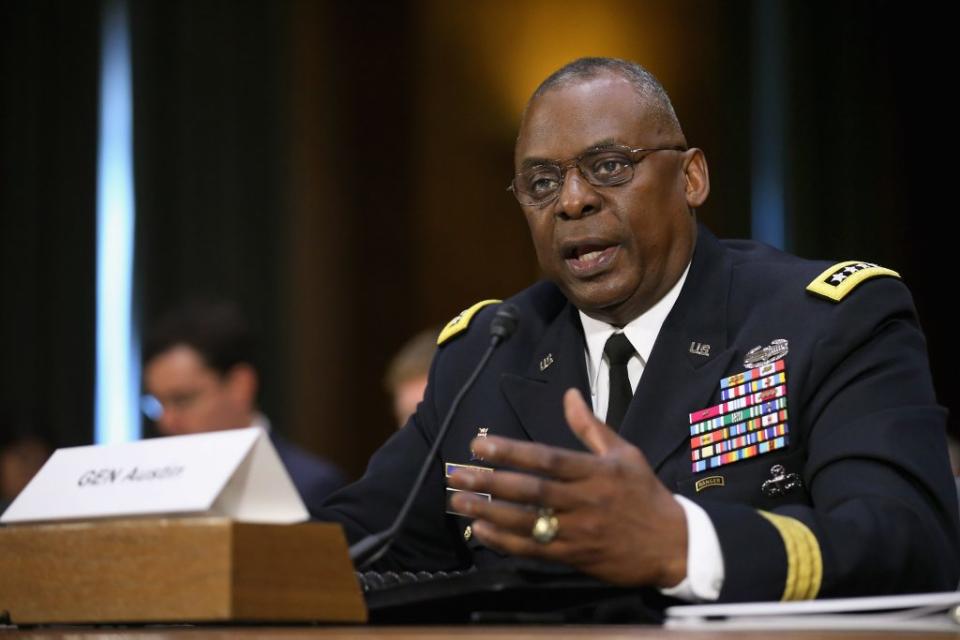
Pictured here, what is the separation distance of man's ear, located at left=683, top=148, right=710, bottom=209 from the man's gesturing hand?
2.94 ft

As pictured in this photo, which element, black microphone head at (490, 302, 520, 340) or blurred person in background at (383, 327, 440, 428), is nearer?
black microphone head at (490, 302, 520, 340)

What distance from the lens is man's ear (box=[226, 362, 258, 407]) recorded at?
4.55 m

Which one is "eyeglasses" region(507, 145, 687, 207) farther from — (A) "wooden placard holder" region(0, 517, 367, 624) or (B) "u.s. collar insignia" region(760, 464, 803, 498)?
(A) "wooden placard holder" region(0, 517, 367, 624)

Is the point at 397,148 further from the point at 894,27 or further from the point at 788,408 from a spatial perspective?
the point at 788,408

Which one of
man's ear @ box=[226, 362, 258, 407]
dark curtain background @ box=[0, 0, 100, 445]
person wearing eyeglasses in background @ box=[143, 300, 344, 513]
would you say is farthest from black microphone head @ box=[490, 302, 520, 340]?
dark curtain background @ box=[0, 0, 100, 445]

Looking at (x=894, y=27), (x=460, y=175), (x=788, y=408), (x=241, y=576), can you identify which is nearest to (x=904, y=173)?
(x=894, y=27)

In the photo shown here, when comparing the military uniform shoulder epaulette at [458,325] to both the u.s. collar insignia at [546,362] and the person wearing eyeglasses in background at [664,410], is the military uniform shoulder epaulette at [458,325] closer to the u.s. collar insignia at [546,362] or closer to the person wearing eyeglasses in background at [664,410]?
the person wearing eyeglasses in background at [664,410]

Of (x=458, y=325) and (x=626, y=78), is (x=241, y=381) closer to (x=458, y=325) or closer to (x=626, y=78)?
Answer: (x=458, y=325)

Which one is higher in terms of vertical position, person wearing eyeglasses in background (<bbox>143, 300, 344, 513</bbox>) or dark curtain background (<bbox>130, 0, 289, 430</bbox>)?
dark curtain background (<bbox>130, 0, 289, 430</bbox>)

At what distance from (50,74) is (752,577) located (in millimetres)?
4883

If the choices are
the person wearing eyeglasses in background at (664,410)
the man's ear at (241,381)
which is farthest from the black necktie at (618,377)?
the man's ear at (241,381)

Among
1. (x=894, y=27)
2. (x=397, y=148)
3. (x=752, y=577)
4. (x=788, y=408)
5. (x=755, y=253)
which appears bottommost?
(x=752, y=577)

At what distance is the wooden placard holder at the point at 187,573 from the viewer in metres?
1.21

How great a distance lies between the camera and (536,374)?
2.05 meters
